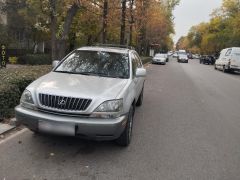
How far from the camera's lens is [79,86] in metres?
4.80

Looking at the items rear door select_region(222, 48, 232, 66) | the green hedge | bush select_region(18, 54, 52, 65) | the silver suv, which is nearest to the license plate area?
the silver suv

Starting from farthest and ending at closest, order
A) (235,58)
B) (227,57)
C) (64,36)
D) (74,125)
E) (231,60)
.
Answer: (227,57) → (231,60) → (235,58) → (64,36) → (74,125)

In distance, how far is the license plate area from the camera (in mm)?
4367

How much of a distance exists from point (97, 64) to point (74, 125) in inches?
79.4

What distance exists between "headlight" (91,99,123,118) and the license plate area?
0.37 metres

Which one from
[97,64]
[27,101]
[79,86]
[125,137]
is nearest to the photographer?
[27,101]

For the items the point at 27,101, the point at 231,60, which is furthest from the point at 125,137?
the point at 231,60

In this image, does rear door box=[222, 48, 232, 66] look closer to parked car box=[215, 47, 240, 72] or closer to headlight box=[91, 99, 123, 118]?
parked car box=[215, 47, 240, 72]

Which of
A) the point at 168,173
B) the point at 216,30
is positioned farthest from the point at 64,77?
the point at 216,30

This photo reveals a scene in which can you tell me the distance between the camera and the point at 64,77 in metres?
5.37

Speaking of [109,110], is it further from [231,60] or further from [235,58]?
[231,60]

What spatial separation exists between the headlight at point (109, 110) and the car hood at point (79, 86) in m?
0.09

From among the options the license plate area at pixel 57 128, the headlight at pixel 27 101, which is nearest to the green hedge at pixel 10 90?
the headlight at pixel 27 101

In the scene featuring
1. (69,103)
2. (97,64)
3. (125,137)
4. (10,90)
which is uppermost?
(97,64)
